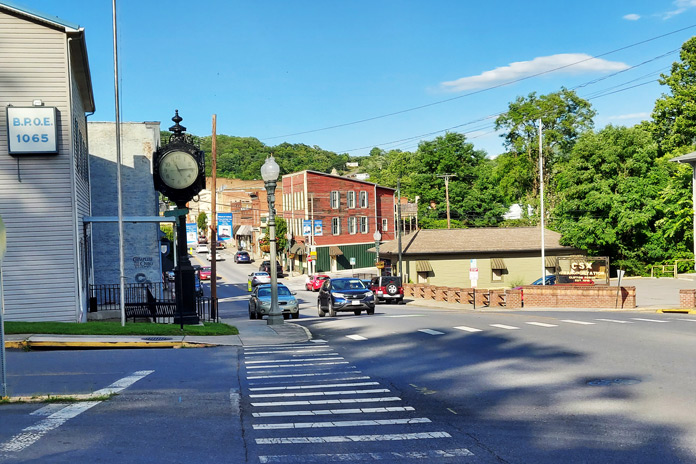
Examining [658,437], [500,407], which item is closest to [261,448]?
[500,407]

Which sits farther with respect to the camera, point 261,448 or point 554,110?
point 554,110

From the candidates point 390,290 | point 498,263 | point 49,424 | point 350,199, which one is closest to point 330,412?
point 49,424

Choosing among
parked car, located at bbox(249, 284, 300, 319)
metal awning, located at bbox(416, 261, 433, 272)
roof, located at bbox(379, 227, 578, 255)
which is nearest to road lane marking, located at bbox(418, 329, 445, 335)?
parked car, located at bbox(249, 284, 300, 319)

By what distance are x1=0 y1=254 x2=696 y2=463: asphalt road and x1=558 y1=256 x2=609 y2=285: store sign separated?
2437cm

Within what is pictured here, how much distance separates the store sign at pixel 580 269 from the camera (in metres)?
41.6

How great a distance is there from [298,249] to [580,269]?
42.6m

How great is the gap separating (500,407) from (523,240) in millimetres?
48581

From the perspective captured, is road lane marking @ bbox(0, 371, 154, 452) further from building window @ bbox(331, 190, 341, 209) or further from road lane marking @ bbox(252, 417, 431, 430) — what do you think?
building window @ bbox(331, 190, 341, 209)

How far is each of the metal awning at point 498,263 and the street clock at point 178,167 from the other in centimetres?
3848

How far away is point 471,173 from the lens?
92.9 meters

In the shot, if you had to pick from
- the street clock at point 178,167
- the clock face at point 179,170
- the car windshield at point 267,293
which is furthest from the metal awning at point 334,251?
the clock face at point 179,170

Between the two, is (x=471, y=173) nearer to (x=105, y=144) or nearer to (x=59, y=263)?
(x=105, y=144)

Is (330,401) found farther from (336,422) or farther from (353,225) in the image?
(353,225)

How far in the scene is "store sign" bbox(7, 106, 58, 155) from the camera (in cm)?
2075
